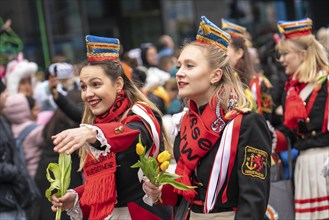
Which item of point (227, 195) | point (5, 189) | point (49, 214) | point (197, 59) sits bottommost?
point (49, 214)

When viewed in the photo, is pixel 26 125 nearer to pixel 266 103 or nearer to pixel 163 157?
pixel 266 103

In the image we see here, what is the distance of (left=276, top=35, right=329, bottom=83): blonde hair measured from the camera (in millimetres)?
6539

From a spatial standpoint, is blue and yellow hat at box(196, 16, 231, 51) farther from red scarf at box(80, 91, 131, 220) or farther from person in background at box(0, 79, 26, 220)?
person in background at box(0, 79, 26, 220)

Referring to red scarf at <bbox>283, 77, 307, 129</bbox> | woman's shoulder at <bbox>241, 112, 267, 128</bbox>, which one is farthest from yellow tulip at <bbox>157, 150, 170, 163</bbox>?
red scarf at <bbox>283, 77, 307, 129</bbox>

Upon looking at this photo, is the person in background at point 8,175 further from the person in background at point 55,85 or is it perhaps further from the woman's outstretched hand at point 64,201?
the woman's outstretched hand at point 64,201

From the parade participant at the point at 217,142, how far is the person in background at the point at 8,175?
108 inches

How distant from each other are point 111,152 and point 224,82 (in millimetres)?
873

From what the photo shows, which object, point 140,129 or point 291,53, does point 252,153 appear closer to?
point 140,129

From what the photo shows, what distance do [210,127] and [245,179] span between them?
15.5 inches

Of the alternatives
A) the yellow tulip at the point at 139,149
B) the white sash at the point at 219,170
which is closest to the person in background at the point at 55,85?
the yellow tulip at the point at 139,149

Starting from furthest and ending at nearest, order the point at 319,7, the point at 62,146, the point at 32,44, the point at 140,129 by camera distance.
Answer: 1. the point at 319,7
2. the point at 32,44
3. the point at 140,129
4. the point at 62,146

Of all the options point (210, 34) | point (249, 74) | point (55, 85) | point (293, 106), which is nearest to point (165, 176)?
point (210, 34)

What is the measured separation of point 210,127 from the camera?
14.2 ft

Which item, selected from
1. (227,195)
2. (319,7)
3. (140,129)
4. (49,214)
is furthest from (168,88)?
(319,7)
